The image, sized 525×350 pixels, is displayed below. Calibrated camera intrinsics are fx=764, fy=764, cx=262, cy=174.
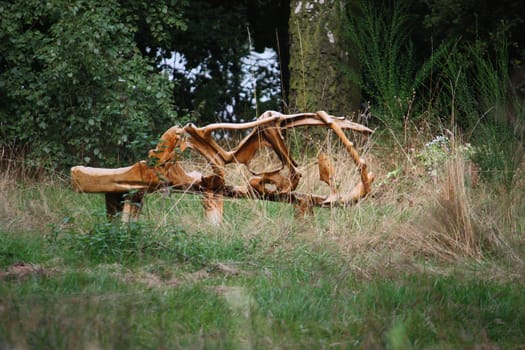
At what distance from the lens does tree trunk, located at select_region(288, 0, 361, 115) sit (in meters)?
9.70

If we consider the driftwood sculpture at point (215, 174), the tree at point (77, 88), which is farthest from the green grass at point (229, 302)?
the tree at point (77, 88)

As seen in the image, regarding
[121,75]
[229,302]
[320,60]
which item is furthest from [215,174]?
[320,60]

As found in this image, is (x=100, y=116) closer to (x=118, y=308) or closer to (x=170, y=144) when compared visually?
(x=170, y=144)

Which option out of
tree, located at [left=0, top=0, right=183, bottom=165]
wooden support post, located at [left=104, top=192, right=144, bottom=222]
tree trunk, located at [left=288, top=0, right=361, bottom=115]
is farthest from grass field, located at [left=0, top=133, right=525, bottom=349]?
tree trunk, located at [left=288, top=0, right=361, bottom=115]

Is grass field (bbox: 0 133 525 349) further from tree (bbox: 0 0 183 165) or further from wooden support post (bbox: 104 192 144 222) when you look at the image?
tree (bbox: 0 0 183 165)

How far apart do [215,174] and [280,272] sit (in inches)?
60.5

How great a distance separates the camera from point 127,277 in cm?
451

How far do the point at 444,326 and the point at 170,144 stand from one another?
305cm

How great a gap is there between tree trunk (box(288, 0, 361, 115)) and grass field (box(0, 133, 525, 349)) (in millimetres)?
2469

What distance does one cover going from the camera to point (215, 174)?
20.2ft

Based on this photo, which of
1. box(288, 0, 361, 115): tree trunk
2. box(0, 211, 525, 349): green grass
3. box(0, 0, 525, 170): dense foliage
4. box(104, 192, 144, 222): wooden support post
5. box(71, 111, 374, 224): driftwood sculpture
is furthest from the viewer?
box(288, 0, 361, 115): tree trunk

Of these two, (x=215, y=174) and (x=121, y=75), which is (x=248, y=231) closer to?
(x=215, y=174)

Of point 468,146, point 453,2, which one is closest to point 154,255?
point 468,146

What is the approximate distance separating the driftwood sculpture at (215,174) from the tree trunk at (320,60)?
10.4ft
